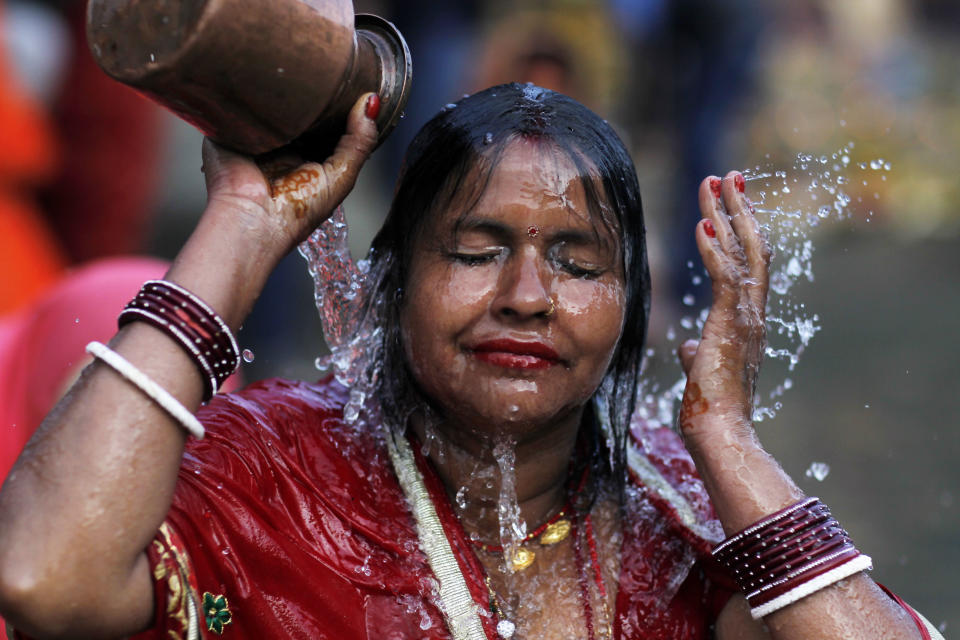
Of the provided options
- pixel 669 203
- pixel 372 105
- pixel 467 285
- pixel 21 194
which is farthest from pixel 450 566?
pixel 669 203

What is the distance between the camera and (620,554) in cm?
243

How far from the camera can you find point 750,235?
236 cm

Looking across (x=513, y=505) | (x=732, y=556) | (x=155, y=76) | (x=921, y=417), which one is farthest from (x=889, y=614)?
(x=921, y=417)

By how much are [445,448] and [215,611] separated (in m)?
0.58

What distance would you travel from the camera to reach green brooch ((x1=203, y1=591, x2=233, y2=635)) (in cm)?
200

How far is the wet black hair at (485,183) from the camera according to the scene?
2.32 meters

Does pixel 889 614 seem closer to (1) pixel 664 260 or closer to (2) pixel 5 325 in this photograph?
(2) pixel 5 325

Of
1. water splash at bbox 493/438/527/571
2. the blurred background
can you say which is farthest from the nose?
the blurred background

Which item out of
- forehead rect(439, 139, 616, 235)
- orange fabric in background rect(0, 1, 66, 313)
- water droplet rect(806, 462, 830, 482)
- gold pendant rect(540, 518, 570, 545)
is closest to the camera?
forehead rect(439, 139, 616, 235)

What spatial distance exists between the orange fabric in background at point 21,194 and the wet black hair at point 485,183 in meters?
3.10

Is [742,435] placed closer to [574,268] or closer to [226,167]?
[574,268]

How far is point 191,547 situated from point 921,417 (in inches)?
207

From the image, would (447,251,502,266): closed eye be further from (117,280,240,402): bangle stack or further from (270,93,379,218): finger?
(117,280,240,402): bangle stack

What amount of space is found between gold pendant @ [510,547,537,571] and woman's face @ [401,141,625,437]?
0.28 metres
